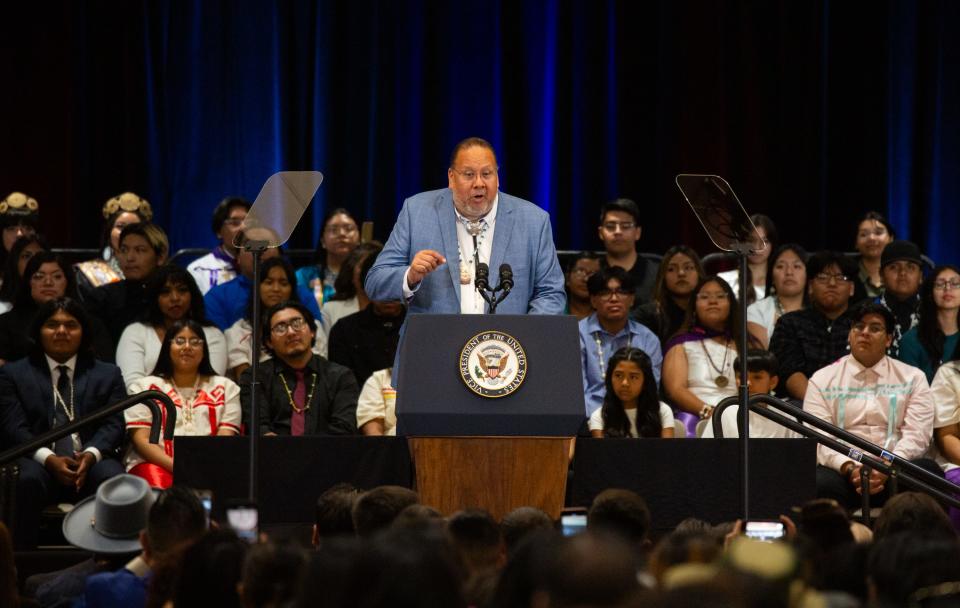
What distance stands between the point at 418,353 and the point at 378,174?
4.98 meters

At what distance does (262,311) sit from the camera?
24.5 feet

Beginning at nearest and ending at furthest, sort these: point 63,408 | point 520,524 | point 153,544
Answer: point 153,544 < point 520,524 < point 63,408

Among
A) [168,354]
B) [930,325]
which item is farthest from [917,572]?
[930,325]

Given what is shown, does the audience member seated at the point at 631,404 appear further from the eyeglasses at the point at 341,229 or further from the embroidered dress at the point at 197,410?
the eyeglasses at the point at 341,229

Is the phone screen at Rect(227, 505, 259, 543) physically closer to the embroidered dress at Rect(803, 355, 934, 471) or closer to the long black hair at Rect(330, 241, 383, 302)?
the embroidered dress at Rect(803, 355, 934, 471)

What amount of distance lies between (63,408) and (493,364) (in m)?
2.69

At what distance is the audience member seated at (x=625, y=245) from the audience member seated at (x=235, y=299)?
165cm

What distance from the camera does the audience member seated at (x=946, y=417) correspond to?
6859 millimetres

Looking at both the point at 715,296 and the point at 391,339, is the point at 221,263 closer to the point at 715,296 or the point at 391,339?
the point at 391,339

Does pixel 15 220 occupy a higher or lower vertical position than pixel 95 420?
higher

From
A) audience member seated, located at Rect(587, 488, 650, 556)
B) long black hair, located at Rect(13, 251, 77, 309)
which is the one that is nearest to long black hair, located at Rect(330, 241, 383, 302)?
long black hair, located at Rect(13, 251, 77, 309)

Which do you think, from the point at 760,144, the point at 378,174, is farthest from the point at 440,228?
the point at 760,144

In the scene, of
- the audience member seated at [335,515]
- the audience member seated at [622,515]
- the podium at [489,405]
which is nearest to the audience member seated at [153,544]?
the audience member seated at [335,515]

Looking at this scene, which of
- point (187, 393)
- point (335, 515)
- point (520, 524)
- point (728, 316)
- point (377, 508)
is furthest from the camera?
point (728, 316)
